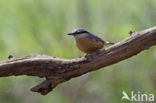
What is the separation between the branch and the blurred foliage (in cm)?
292

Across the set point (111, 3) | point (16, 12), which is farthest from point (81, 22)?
point (16, 12)

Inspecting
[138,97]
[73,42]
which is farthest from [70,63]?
[73,42]

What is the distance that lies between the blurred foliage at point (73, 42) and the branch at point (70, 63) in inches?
115

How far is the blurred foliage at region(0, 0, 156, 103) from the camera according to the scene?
26.5ft

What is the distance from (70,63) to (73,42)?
3247 mm

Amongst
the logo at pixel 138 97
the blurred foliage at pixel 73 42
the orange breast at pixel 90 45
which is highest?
the blurred foliage at pixel 73 42

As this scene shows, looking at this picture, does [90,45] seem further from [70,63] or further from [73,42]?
[73,42]

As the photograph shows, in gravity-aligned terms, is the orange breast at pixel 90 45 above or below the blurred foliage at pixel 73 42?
below

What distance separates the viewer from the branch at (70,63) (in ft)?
15.8

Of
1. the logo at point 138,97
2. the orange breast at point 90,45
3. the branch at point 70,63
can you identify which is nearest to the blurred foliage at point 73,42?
the logo at point 138,97

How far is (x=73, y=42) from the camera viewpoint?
26.7 feet

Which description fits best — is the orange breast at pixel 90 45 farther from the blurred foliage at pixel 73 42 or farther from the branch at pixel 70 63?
the blurred foliage at pixel 73 42

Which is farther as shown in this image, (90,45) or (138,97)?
(138,97)

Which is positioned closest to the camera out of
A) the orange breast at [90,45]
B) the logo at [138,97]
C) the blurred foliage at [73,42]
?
the orange breast at [90,45]
